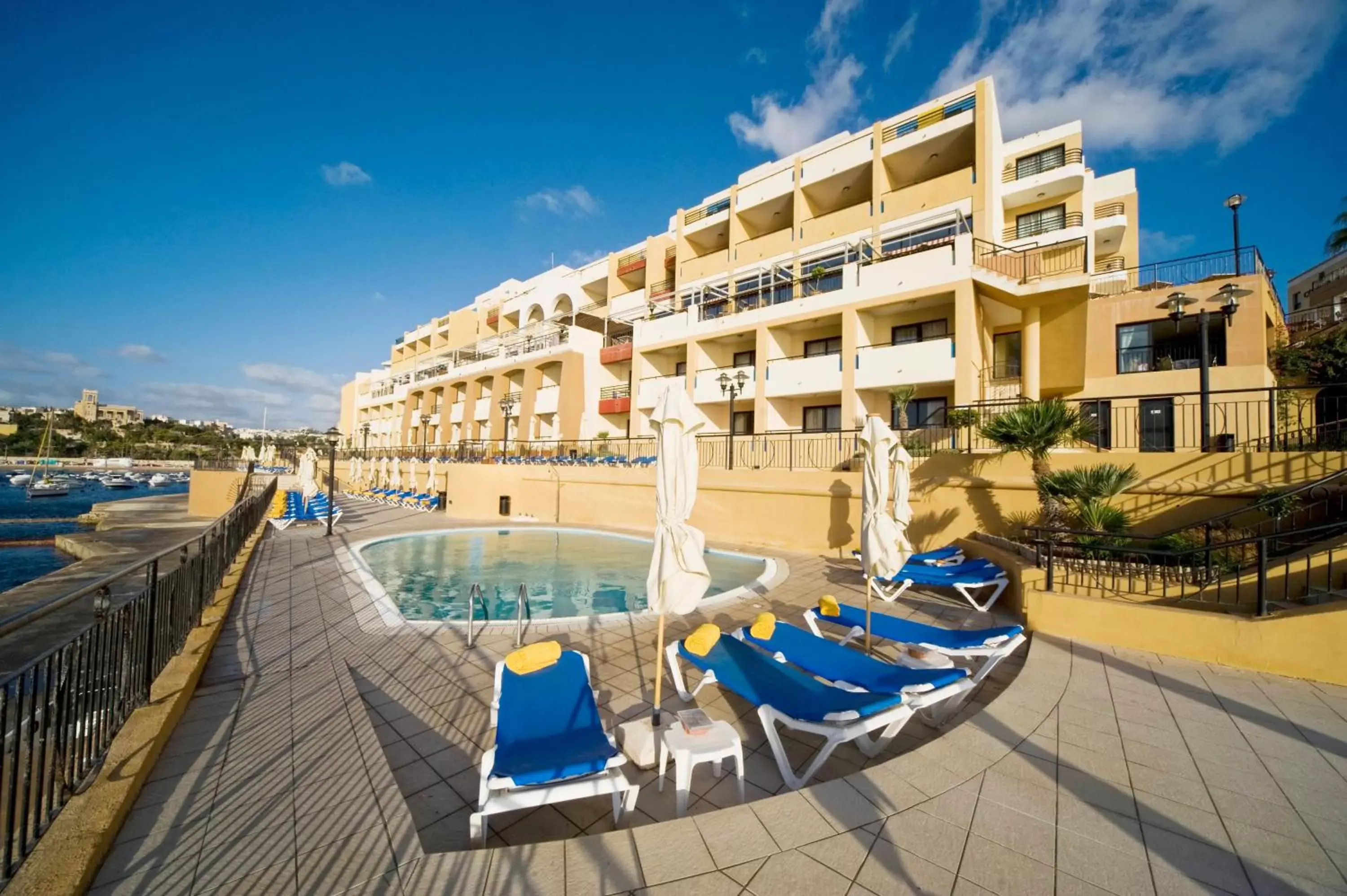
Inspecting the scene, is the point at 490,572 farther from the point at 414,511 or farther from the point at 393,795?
the point at 414,511

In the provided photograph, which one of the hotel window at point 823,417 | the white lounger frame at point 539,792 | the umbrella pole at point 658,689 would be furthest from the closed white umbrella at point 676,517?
the hotel window at point 823,417

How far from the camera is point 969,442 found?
10.5 metres

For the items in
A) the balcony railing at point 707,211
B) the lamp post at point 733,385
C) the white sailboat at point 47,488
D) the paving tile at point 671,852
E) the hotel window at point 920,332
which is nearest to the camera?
the paving tile at point 671,852

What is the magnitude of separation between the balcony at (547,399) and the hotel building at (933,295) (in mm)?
1930

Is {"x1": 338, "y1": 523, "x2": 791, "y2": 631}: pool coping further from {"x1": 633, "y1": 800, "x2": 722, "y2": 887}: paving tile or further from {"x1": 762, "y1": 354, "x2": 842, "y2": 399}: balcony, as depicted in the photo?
{"x1": 762, "y1": 354, "x2": 842, "y2": 399}: balcony

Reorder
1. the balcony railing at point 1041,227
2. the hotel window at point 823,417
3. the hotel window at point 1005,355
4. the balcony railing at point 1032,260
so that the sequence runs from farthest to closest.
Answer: the hotel window at point 823,417 < the balcony railing at point 1041,227 < the hotel window at point 1005,355 < the balcony railing at point 1032,260

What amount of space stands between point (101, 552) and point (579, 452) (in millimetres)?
18202

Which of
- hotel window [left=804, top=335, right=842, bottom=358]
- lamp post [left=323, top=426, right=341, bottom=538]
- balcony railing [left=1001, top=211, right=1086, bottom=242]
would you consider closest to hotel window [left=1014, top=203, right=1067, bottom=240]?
balcony railing [left=1001, top=211, right=1086, bottom=242]

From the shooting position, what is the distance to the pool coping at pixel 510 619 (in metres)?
6.20

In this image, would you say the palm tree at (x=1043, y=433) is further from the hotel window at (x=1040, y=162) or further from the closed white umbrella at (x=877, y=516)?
the hotel window at (x=1040, y=162)

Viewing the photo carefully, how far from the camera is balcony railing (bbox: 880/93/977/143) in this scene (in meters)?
15.4

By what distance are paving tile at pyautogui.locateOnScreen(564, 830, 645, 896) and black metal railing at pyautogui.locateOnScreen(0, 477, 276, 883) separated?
2.35 m

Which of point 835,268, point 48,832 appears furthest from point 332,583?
point 835,268

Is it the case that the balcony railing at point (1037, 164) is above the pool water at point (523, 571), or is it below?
above
